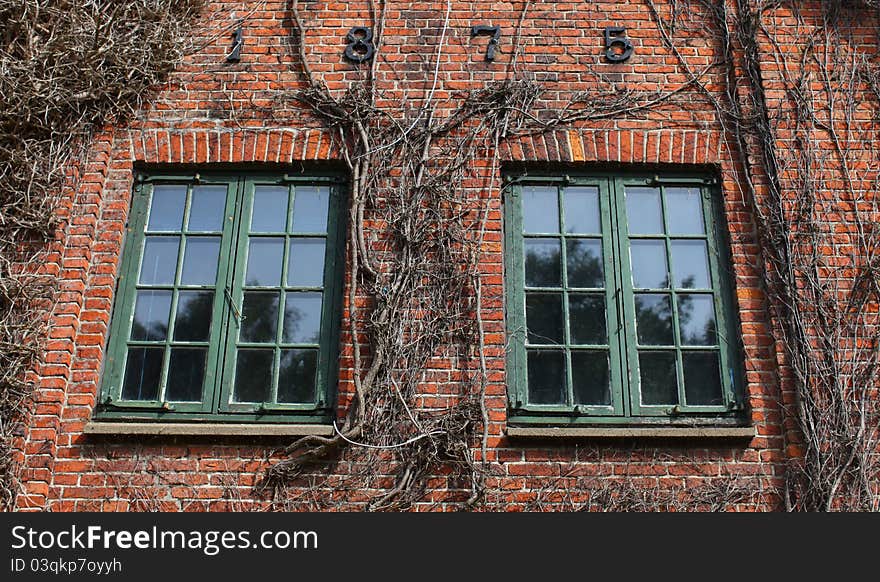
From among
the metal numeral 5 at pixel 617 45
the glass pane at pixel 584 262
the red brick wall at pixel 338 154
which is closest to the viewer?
the red brick wall at pixel 338 154

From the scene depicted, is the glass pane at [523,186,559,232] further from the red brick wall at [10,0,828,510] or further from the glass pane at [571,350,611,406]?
the glass pane at [571,350,611,406]

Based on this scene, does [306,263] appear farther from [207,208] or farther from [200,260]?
[207,208]

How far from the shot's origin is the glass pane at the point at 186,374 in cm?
541

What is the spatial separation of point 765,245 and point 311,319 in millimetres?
3007

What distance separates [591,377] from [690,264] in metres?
1.08

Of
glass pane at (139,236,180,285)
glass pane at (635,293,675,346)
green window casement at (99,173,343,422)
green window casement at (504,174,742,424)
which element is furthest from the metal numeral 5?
glass pane at (139,236,180,285)

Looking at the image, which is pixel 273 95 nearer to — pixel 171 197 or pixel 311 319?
pixel 171 197

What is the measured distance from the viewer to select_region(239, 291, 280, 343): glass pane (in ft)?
18.2

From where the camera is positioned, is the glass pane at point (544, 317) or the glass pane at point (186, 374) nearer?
the glass pane at point (186, 374)

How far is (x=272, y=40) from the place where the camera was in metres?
6.41

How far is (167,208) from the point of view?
19.6 feet

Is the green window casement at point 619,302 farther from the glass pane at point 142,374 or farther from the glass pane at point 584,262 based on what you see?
the glass pane at point 142,374


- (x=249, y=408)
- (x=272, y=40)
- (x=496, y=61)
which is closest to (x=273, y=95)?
(x=272, y=40)

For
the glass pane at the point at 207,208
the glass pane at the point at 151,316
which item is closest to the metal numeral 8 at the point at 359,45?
the glass pane at the point at 207,208
